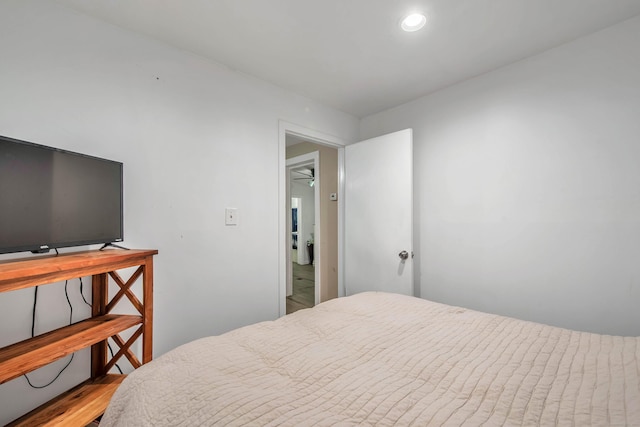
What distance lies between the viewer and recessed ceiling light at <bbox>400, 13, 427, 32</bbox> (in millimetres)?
1467

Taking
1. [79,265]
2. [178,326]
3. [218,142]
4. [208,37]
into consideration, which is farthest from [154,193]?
[208,37]

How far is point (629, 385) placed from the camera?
0.77 meters

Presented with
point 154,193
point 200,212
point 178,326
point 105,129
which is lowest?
point 178,326

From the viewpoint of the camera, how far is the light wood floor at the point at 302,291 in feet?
11.8

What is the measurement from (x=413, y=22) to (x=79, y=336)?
2.27 m

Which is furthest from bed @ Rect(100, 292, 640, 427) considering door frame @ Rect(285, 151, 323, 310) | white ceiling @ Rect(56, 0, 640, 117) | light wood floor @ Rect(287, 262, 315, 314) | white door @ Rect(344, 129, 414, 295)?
light wood floor @ Rect(287, 262, 315, 314)

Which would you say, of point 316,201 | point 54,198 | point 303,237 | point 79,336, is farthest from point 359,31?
point 303,237

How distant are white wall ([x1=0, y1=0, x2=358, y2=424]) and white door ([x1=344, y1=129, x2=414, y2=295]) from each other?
90 cm

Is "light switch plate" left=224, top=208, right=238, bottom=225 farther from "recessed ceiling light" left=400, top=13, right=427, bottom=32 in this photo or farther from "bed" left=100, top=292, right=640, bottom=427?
"recessed ceiling light" left=400, top=13, right=427, bottom=32

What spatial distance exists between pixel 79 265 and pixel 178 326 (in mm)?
884

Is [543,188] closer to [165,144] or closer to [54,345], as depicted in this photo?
[165,144]

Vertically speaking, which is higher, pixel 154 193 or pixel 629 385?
pixel 154 193

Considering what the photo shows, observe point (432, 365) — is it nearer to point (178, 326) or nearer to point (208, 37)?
point (178, 326)

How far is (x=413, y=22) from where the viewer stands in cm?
151
